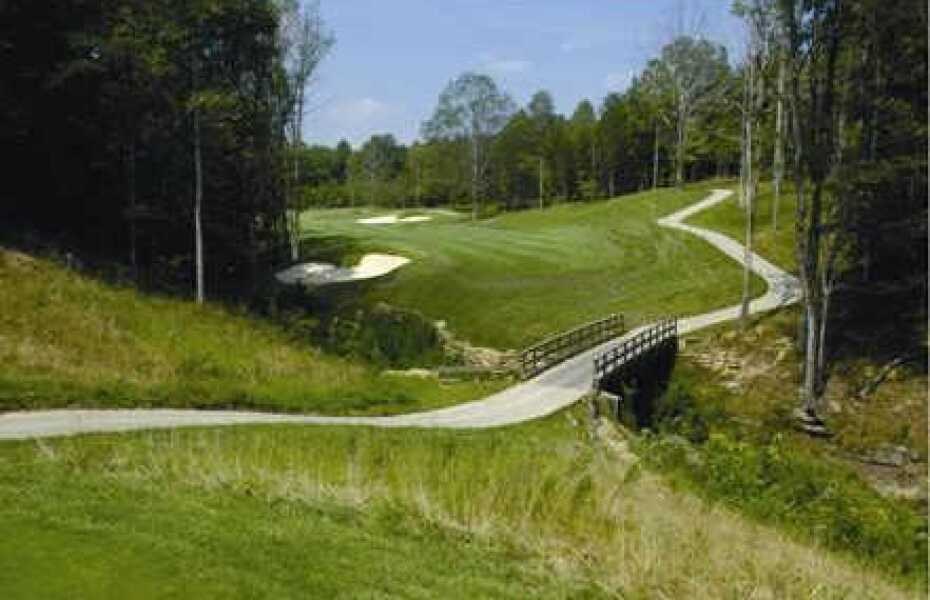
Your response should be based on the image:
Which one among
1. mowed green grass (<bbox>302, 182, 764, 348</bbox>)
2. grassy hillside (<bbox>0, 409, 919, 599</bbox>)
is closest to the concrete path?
mowed green grass (<bbox>302, 182, 764, 348</bbox>)

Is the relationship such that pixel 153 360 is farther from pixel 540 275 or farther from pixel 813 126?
pixel 540 275

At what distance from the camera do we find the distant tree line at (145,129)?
116 feet

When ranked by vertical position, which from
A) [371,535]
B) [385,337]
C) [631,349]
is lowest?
[385,337]

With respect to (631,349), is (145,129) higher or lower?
higher

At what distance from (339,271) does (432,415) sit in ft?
84.6

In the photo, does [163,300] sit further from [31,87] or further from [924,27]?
[924,27]

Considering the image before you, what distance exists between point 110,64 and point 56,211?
848 cm

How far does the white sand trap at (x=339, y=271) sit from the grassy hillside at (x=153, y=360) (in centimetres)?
1379

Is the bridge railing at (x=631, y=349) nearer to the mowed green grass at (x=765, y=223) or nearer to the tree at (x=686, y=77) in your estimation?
the mowed green grass at (x=765, y=223)

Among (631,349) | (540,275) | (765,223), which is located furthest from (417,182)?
(631,349)

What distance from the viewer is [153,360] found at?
26.3 metres

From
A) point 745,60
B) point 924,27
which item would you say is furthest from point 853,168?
point 745,60

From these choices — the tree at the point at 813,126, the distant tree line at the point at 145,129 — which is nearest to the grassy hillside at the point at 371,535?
the tree at the point at 813,126

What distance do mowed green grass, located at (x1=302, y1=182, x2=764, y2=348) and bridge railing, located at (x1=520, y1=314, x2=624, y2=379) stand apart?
7.71 ft
